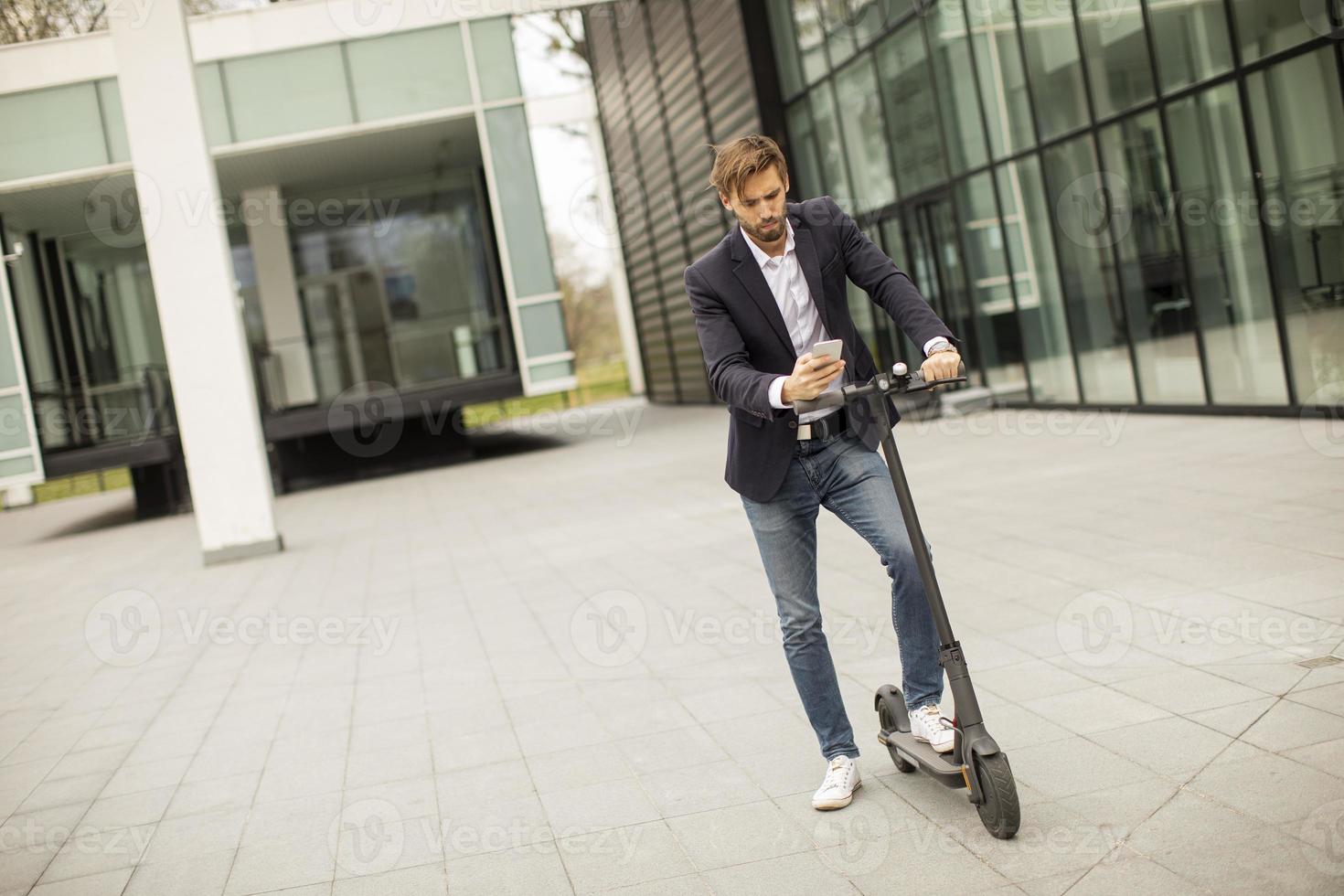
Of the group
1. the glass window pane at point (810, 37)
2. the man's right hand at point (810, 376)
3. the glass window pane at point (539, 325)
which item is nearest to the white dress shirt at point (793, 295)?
the man's right hand at point (810, 376)

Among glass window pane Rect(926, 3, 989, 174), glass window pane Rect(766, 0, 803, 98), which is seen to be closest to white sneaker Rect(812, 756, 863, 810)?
glass window pane Rect(926, 3, 989, 174)

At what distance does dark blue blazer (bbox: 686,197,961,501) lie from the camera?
3.40 meters

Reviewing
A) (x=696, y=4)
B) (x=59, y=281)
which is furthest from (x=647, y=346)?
(x=59, y=281)

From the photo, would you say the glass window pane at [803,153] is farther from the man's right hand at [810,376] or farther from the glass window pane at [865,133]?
the man's right hand at [810,376]

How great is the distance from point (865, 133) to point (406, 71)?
6.26m

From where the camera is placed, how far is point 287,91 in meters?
16.7

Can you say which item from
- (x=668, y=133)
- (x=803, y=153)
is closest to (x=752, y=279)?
(x=803, y=153)

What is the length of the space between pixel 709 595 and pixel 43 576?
27.6 ft

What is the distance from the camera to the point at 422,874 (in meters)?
3.46

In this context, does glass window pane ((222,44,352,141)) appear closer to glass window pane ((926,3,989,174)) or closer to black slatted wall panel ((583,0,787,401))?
black slatted wall panel ((583,0,787,401))

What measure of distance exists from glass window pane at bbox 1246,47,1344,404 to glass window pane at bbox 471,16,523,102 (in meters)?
10.5

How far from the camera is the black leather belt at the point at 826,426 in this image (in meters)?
3.40

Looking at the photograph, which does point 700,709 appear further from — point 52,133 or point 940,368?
point 52,133

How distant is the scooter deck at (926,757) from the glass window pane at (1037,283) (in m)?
10.1
